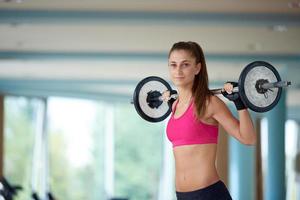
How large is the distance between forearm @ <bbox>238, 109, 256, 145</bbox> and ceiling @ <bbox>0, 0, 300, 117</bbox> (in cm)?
309

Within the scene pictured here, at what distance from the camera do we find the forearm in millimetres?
2324

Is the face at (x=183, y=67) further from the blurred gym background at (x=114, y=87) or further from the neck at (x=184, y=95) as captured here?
the blurred gym background at (x=114, y=87)

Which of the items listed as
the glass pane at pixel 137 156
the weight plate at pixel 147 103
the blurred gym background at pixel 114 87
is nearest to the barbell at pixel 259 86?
the weight plate at pixel 147 103

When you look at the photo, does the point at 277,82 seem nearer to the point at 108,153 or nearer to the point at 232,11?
the point at 232,11

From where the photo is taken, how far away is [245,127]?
7.63ft

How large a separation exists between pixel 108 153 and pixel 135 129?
108 centimetres

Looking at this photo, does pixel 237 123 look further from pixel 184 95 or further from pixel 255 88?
pixel 184 95

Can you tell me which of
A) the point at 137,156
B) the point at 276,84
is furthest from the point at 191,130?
the point at 137,156

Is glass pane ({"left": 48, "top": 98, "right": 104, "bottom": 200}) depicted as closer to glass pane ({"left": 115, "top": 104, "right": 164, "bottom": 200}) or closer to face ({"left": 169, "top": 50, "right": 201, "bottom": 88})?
glass pane ({"left": 115, "top": 104, "right": 164, "bottom": 200})

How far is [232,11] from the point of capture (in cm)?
567

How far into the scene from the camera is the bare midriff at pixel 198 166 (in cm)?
241

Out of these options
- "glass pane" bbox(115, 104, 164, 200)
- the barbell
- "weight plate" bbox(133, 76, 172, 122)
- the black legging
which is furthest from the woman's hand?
"glass pane" bbox(115, 104, 164, 200)

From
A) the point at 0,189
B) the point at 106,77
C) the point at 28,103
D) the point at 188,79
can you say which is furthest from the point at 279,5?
the point at 28,103

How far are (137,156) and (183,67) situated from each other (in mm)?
11357
